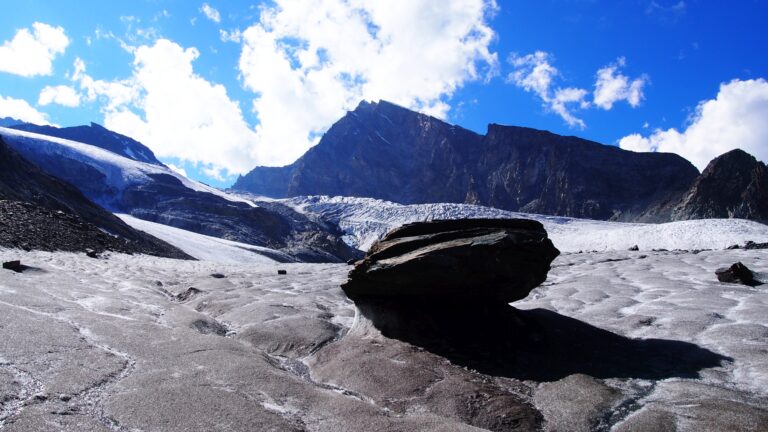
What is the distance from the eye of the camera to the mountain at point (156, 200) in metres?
108

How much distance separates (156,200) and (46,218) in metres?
101

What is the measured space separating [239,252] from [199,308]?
5559cm

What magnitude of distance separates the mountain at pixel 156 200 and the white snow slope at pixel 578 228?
11.2 m

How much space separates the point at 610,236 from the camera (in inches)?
2192

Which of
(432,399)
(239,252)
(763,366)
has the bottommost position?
(239,252)

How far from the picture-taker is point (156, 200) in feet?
401

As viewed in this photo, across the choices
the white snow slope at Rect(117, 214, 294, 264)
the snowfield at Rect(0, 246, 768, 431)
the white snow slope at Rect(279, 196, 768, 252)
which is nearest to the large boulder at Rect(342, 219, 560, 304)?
the snowfield at Rect(0, 246, 768, 431)

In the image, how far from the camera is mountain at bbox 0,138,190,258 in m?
23.5

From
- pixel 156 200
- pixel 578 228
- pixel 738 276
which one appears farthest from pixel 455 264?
pixel 156 200

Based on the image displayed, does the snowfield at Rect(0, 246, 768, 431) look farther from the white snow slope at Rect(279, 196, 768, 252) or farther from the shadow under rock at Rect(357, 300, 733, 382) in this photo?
the white snow slope at Rect(279, 196, 768, 252)

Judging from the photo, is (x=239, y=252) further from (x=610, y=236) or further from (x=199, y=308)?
(x=199, y=308)

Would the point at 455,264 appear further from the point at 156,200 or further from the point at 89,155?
the point at 89,155

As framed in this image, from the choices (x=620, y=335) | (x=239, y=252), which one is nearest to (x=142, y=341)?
(x=620, y=335)

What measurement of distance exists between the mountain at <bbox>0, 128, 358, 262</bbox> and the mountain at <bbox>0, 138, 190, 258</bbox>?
50218 millimetres
